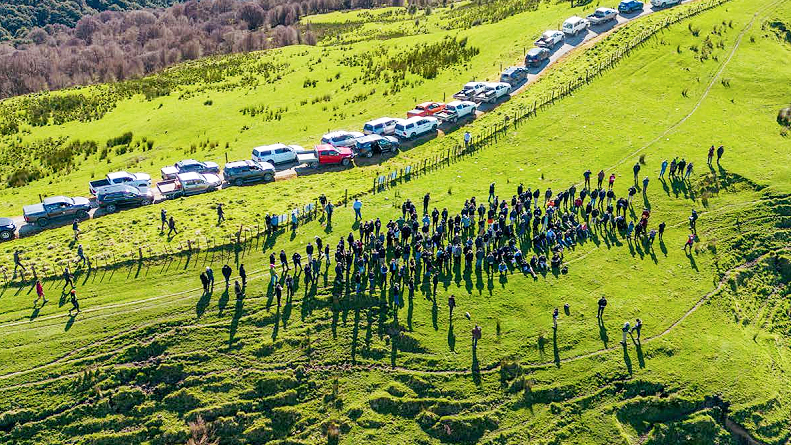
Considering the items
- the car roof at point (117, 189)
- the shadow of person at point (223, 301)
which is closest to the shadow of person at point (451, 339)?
the shadow of person at point (223, 301)

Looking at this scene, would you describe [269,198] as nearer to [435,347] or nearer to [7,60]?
[435,347]

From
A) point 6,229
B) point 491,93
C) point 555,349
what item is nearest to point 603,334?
point 555,349

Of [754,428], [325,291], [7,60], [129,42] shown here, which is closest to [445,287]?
[325,291]

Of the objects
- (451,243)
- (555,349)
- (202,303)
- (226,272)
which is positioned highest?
(226,272)

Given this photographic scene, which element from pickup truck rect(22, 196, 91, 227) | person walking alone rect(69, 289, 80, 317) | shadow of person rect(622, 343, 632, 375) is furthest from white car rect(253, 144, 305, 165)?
shadow of person rect(622, 343, 632, 375)

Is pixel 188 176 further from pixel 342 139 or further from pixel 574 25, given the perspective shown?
pixel 574 25
